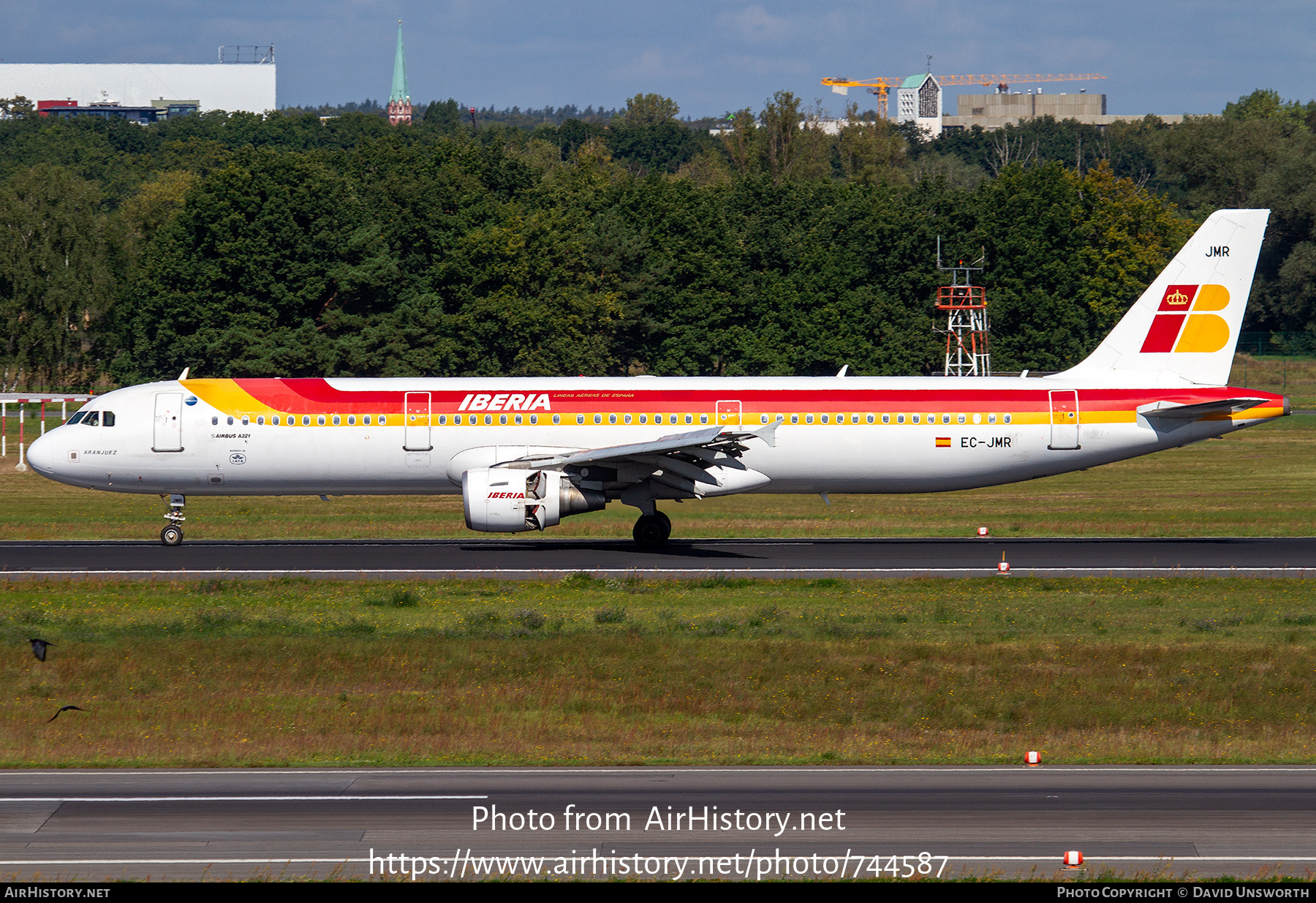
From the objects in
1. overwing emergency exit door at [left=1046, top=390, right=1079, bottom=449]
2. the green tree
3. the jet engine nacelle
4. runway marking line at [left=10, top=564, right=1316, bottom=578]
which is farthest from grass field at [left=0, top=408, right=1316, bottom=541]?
the green tree

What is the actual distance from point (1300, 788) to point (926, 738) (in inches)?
203

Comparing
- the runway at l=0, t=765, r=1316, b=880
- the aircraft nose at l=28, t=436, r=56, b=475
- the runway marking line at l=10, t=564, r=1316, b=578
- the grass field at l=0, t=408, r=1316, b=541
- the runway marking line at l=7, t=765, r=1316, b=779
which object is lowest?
the runway marking line at l=7, t=765, r=1316, b=779

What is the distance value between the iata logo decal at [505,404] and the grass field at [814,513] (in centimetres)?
556

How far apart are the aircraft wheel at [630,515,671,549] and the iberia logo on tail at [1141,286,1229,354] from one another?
14.3 m

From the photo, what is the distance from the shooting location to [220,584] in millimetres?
31047

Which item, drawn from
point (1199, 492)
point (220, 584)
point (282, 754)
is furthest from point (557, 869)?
point (1199, 492)

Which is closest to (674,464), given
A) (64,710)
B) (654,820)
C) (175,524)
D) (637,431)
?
(637,431)

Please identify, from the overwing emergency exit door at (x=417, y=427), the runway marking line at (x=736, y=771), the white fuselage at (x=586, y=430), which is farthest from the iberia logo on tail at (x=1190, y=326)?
the runway marking line at (x=736, y=771)

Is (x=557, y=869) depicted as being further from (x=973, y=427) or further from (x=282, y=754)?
(x=973, y=427)

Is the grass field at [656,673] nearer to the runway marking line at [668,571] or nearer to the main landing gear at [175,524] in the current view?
the runway marking line at [668,571]

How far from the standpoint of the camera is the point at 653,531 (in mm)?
38375

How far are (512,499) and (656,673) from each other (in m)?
12.0

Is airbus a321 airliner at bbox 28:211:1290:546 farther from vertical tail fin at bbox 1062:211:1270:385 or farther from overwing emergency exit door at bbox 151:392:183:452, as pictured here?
vertical tail fin at bbox 1062:211:1270:385

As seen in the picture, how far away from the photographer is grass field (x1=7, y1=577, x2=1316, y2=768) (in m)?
19.8
